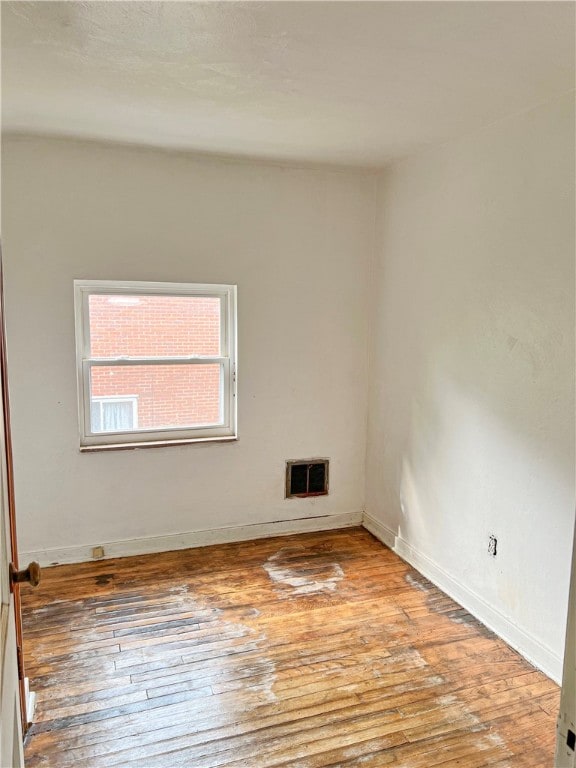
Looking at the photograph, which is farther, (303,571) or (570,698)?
(303,571)

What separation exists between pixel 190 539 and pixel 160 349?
132 cm

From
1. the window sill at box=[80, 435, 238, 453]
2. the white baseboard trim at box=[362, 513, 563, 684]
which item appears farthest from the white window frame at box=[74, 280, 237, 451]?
the white baseboard trim at box=[362, 513, 563, 684]

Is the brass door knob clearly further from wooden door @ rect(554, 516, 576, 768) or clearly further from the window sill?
the window sill

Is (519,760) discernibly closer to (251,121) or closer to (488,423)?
(488,423)

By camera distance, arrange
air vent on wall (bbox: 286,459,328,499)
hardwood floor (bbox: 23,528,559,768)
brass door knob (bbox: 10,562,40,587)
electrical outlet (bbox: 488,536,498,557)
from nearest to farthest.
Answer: brass door knob (bbox: 10,562,40,587), hardwood floor (bbox: 23,528,559,768), electrical outlet (bbox: 488,536,498,557), air vent on wall (bbox: 286,459,328,499)

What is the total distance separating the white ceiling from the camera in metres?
1.69

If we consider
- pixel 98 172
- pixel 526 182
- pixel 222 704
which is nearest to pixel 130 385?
pixel 98 172

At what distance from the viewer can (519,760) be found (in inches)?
76.8

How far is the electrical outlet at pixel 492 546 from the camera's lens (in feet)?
9.02

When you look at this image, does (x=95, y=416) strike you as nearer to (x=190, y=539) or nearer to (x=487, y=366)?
(x=190, y=539)

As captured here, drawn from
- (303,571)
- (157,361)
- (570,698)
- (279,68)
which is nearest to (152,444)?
(157,361)

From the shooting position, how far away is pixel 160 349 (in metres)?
3.50

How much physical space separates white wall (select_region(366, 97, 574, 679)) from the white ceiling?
0.94 feet

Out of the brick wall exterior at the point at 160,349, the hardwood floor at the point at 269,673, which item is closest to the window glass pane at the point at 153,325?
the brick wall exterior at the point at 160,349
